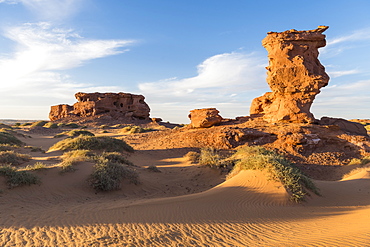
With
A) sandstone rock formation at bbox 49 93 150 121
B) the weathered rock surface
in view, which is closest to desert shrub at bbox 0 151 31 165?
the weathered rock surface

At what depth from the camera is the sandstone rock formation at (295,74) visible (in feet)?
62.9

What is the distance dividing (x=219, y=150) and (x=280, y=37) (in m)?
10.9

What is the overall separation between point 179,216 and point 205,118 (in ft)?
52.5

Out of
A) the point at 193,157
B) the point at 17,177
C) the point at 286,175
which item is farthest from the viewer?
the point at 193,157

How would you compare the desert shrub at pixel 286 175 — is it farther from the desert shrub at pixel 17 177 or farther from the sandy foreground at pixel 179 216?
the desert shrub at pixel 17 177

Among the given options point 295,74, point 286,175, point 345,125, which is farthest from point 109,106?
point 286,175

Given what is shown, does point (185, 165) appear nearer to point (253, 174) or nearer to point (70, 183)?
point (253, 174)

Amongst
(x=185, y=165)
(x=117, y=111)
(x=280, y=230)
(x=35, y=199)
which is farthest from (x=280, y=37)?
(x=117, y=111)

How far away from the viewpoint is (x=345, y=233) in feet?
17.1

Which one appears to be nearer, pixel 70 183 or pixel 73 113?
pixel 70 183

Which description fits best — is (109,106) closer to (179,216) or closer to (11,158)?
(11,158)

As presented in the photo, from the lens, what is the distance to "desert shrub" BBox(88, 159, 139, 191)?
9.24m

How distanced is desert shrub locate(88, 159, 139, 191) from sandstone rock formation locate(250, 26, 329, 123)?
13.9 metres

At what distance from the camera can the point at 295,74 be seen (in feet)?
64.4
